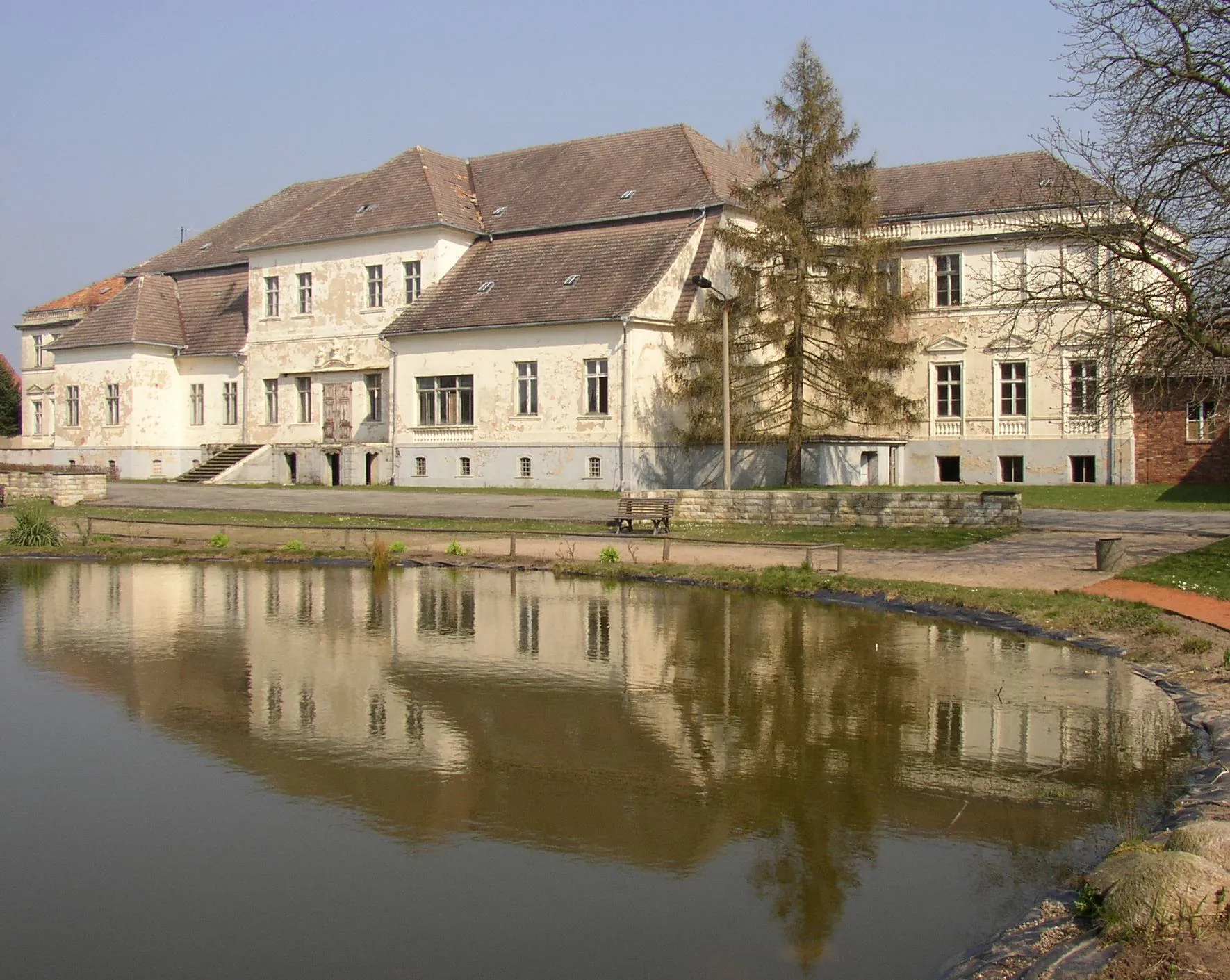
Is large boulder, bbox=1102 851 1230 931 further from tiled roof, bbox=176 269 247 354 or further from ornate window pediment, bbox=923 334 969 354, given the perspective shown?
tiled roof, bbox=176 269 247 354

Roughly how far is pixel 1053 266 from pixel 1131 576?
17.7 feet

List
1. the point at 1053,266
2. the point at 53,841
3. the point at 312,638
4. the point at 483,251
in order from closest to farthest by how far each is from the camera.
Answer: the point at 53,841, the point at 312,638, the point at 1053,266, the point at 483,251

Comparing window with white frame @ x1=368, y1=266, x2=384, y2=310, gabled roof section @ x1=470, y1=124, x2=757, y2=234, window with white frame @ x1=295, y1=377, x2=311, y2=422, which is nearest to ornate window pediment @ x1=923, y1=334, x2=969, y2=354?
gabled roof section @ x1=470, y1=124, x2=757, y2=234

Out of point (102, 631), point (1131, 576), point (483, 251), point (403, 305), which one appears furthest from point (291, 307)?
point (1131, 576)

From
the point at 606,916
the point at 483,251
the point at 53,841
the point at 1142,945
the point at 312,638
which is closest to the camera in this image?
the point at 1142,945

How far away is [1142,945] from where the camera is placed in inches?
230

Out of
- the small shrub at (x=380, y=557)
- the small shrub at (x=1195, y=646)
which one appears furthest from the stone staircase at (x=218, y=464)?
the small shrub at (x=1195, y=646)

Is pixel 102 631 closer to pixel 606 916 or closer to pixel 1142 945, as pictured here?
pixel 606 916

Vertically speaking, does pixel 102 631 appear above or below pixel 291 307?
below

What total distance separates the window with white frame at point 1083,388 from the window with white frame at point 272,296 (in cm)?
3176

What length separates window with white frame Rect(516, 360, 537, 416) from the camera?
42875mm

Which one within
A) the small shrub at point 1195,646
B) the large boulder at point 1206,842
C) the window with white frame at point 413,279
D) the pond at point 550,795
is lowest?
the pond at point 550,795

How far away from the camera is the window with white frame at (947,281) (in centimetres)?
4406

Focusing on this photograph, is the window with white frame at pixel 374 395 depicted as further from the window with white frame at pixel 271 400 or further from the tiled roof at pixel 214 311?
the tiled roof at pixel 214 311
